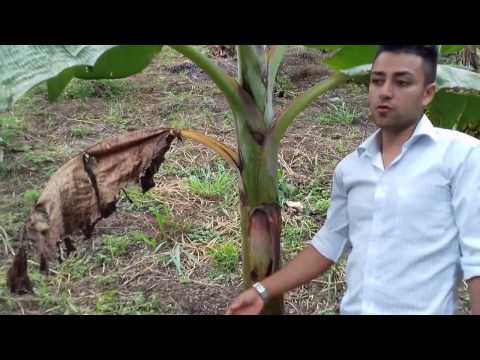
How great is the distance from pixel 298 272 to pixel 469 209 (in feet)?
1.43

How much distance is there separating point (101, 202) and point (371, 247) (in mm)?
614

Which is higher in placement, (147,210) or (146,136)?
(146,136)

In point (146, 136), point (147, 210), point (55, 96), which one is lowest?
point (147, 210)

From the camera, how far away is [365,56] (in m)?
1.50

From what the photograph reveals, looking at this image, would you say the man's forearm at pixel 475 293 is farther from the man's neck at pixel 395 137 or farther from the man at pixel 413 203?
the man's neck at pixel 395 137

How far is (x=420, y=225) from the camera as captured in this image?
112 centimetres

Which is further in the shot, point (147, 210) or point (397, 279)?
point (147, 210)

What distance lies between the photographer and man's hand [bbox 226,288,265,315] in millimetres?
1301

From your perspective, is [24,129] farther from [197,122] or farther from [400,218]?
[400,218]

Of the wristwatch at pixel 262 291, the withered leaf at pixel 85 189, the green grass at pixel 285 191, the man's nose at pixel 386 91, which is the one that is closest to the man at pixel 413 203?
the man's nose at pixel 386 91

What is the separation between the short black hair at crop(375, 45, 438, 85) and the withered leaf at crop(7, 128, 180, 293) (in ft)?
1.83

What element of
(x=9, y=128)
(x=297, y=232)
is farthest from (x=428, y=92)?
(x=9, y=128)
